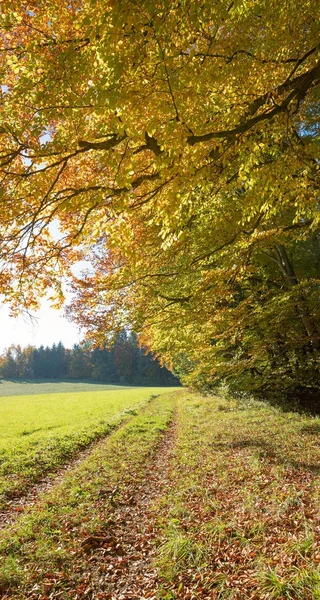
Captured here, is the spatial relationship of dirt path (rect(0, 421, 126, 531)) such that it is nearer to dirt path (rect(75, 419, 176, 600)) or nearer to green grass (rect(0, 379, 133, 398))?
dirt path (rect(75, 419, 176, 600))

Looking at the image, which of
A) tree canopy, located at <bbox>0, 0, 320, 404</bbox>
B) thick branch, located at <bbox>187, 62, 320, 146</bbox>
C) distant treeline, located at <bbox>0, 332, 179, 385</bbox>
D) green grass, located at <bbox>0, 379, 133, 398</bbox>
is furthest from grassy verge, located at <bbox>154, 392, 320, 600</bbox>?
distant treeline, located at <bbox>0, 332, 179, 385</bbox>

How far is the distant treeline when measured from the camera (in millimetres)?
88250

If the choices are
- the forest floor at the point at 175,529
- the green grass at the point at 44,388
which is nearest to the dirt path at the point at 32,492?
the forest floor at the point at 175,529

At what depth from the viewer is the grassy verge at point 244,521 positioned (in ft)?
13.6

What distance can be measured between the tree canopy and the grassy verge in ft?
13.4

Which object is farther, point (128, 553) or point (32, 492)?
point (32, 492)

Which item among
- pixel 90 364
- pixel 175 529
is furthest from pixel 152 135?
pixel 90 364

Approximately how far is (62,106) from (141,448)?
34.9ft

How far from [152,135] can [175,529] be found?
6.13m

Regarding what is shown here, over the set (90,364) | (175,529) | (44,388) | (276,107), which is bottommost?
(44,388)

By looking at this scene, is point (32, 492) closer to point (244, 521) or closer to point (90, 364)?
point (244, 521)

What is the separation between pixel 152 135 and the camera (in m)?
4.20

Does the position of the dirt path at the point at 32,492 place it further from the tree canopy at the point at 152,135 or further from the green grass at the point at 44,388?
the green grass at the point at 44,388

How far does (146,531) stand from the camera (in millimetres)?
5914
